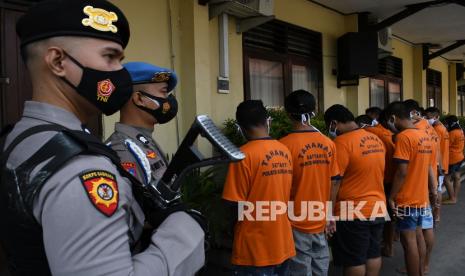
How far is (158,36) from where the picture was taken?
179 inches

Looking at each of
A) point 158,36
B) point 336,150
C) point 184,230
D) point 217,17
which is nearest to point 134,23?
point 158,36

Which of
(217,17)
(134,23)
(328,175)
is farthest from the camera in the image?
(217,17)

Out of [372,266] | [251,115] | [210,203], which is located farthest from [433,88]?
[251,115]

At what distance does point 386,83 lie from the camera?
1018 centimetres

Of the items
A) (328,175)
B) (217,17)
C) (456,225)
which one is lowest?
(456,225)

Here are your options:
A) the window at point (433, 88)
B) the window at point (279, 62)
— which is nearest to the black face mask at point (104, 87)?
the window at point (279, 62)

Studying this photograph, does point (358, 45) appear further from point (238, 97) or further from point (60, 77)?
point (60, 77)

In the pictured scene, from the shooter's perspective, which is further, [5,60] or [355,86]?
[355,86]

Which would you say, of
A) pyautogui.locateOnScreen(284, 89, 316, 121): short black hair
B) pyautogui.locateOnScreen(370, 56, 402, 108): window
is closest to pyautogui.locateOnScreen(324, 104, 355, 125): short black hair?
→ pyautogui.locateOnScreen(284, 89, 316, 121): short black hair

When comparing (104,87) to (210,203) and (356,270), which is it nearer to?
(210,203)

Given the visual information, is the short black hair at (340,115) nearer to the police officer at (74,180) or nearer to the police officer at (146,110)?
the police officer at (146,110)

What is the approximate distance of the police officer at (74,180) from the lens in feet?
3.14

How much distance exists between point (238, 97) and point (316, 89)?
256cm

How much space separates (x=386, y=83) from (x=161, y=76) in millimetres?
9134
